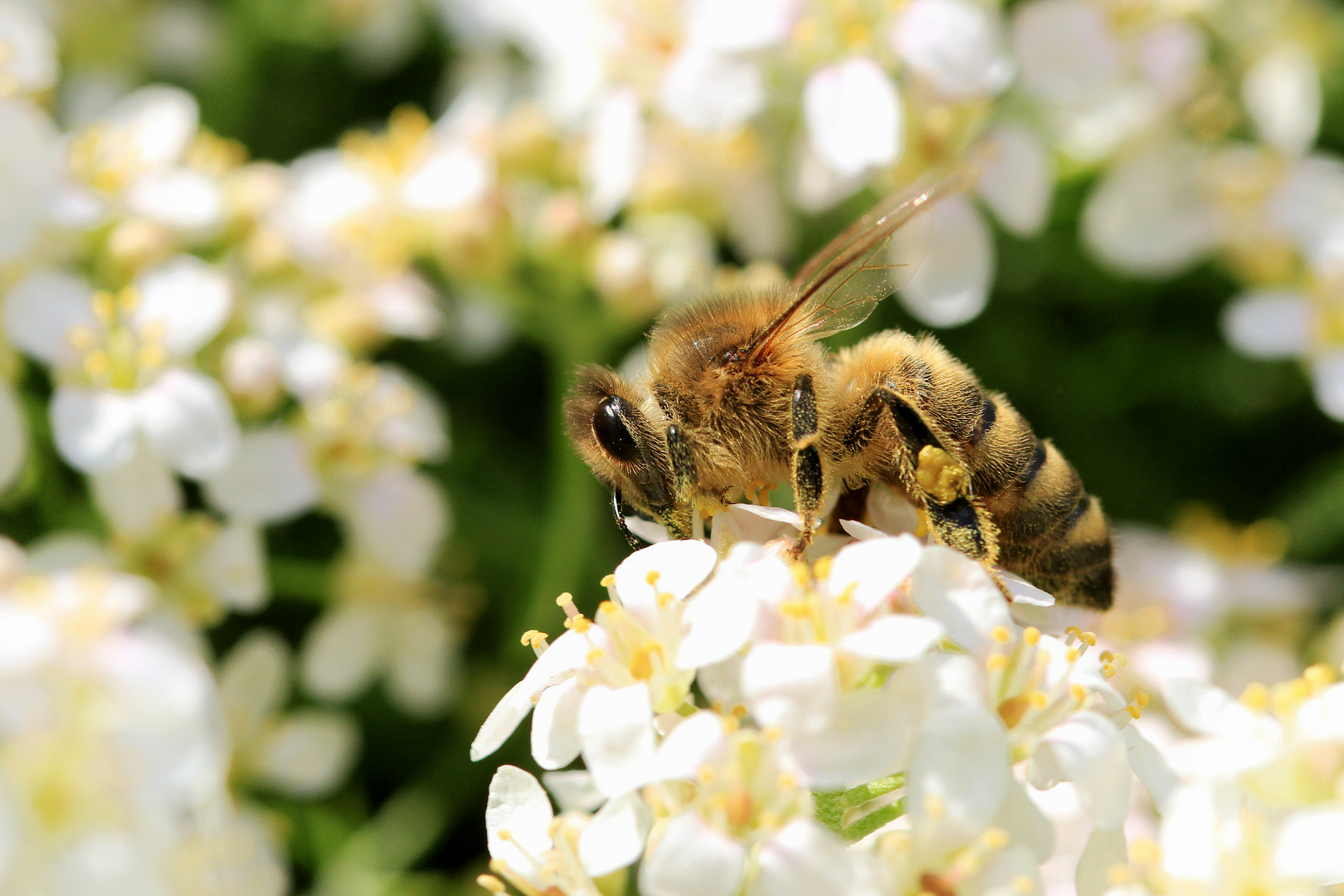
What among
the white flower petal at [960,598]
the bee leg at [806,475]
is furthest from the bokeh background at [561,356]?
the white flower petal at [960,598]

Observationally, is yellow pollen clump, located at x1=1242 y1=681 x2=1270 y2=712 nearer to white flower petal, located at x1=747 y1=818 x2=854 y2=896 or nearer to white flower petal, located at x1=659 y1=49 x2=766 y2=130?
white flower petal, located at x1=747 y1=818 x2=854 y2=896

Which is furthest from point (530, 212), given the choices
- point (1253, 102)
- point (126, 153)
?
point (1253, 102)

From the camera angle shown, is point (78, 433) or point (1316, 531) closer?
point (78, 433)

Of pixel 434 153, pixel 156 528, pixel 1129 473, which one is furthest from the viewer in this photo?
pixel 1129 473

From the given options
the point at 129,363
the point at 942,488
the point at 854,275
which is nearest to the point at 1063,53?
the point at 854,275

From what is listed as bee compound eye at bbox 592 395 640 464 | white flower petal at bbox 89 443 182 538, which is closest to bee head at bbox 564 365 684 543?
bee compound eye at bbox 592 395 640 464

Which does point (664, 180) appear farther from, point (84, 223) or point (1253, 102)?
point (1253, 102)

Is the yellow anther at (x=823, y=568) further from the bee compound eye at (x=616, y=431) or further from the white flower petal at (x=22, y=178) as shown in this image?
the white flower petal at (x=22, y=178)
